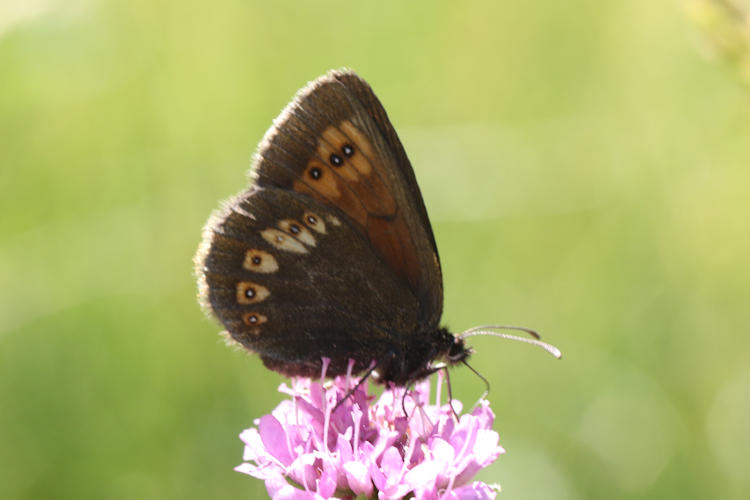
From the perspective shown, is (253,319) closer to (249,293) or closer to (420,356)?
(249,293)

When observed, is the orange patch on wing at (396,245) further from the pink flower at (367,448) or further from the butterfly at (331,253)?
the pink flower at (367,448)

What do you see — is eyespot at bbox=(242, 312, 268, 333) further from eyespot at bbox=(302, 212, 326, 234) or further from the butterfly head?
the butterfly head

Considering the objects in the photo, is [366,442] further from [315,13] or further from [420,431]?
[315,13]

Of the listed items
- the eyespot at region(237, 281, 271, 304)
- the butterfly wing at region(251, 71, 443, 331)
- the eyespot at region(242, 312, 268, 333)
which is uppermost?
the butterfly wing at region(251, 71, 443, 331)

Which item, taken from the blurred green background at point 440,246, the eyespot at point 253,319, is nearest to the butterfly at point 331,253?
the eyespot at point 253,319

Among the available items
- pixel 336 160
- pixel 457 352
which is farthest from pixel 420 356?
pixel 336 160

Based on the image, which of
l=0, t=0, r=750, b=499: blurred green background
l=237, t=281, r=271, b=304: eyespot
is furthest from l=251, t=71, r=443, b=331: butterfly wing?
l=0, t=0, r=750, b=499: blurred green background
